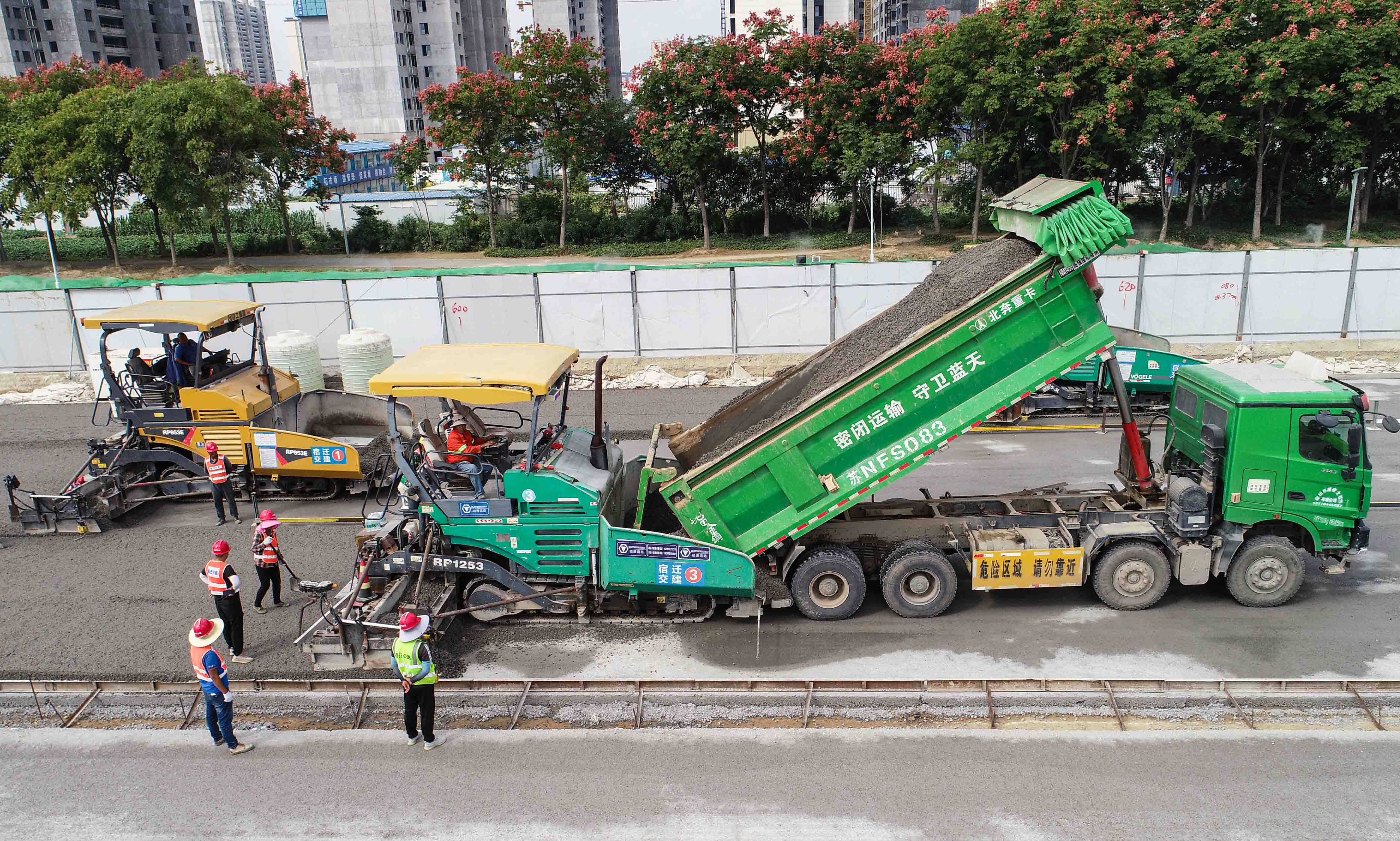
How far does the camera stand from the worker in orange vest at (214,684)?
732cm

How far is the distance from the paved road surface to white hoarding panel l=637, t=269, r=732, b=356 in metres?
13.5

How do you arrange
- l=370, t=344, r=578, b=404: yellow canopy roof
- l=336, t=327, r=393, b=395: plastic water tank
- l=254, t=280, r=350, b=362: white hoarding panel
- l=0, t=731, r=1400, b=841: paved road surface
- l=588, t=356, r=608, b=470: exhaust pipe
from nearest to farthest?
l=0, t=731, r=1400, b=841: paved road surface
l=370, t=344, r=578, b=404: yellow canopy roof
l=588, t=356, r=608, b=470: exhaust pipe
l=336, t=327, r=393, b=395: plastic water tank
l=254, t=280, r=350, b=362: white hoarding panel

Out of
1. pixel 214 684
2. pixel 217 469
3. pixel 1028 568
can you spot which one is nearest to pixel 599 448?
pixel 214 684

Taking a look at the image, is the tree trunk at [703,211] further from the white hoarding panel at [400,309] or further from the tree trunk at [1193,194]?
the tree trunk at [1193,194]

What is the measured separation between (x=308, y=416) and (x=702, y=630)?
7.71 metres

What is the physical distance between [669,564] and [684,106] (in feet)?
87.5

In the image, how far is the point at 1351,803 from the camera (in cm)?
662

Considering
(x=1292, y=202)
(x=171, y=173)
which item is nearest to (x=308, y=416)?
(x=171, y=173)

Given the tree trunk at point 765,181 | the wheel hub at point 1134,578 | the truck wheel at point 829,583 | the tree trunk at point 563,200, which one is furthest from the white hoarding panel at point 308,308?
the tree trunk at point 765,181

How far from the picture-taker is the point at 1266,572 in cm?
934

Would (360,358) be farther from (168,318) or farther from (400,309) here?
(168,318)

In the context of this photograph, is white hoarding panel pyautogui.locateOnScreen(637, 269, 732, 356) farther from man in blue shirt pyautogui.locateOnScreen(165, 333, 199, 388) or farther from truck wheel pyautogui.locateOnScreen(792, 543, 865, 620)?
truck wheel pyautogui.locateOnScreen(792, 543, 865, 620)

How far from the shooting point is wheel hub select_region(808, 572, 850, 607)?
9.44 meters

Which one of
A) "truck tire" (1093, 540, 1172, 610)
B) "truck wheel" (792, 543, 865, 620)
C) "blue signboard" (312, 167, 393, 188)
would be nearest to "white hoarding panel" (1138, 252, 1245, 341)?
"truck tire" (1093, 540, 1172, 610)
